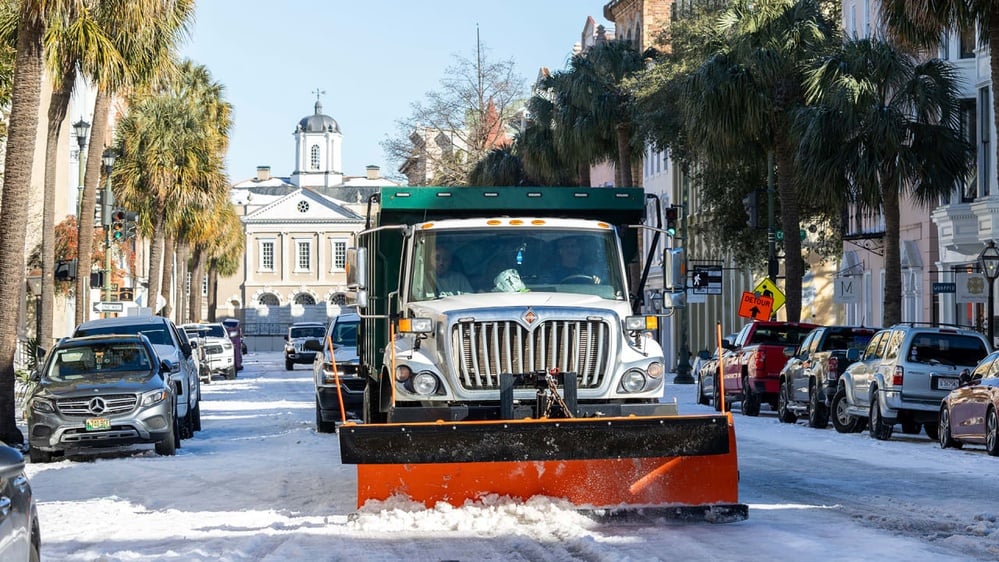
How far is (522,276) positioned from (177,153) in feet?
138

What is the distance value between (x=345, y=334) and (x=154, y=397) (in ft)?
25.6

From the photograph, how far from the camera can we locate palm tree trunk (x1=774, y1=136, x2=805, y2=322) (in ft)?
124

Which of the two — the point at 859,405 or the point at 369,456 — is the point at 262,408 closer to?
the point at 859,405

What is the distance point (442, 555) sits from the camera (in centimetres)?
1085

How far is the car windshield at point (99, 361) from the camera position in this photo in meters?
21.8

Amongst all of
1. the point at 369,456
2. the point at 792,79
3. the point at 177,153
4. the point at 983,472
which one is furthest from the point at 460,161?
the point at 369,456

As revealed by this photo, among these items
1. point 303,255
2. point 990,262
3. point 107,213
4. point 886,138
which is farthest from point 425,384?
point 303,255

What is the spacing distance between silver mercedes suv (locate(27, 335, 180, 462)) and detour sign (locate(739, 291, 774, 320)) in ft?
71.1

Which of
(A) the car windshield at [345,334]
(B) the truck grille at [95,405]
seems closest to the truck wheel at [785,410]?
(A) the car windshield at [345,334]

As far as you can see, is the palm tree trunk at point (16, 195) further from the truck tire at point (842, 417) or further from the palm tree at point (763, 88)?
the palm tree at point (763, 88)

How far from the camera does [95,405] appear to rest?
20547 mm

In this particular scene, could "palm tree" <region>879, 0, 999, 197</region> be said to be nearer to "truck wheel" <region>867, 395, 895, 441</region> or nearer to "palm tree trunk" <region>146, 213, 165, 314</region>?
"truck wheel" <region>867, 395, 895, 441</region>

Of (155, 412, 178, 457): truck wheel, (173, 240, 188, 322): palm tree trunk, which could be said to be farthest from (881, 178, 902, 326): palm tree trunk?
(173, 240, 188, 322): palm tree trunk

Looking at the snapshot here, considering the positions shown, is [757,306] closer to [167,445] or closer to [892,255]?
[892,255]
